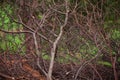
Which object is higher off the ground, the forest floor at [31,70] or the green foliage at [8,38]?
the green foliage at [8,38]

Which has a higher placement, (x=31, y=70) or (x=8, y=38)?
(x=8, y=38)

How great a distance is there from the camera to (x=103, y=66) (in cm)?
713

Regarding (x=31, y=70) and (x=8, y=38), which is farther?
(x=8, y=38)

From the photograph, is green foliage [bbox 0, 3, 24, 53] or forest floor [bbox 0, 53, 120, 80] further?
green foliage [bbox 0, 3, 24, 53]

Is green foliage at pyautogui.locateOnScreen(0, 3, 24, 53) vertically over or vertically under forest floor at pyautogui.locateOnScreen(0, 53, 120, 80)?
over

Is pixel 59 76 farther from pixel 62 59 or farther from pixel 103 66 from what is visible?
pixel 103 66

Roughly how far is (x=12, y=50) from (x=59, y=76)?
125 centimetres

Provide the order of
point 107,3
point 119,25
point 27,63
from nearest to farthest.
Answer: point 27,63 < point 119,25 < point 107,3

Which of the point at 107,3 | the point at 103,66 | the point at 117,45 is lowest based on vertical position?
the point at 103,66

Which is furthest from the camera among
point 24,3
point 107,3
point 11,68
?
point 107,3

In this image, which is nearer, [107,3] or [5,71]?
[5,71]

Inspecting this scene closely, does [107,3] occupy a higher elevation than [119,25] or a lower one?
higher

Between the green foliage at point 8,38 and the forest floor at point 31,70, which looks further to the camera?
the green foliage at point 8,38

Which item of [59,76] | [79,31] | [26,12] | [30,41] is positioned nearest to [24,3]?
[26,12]
